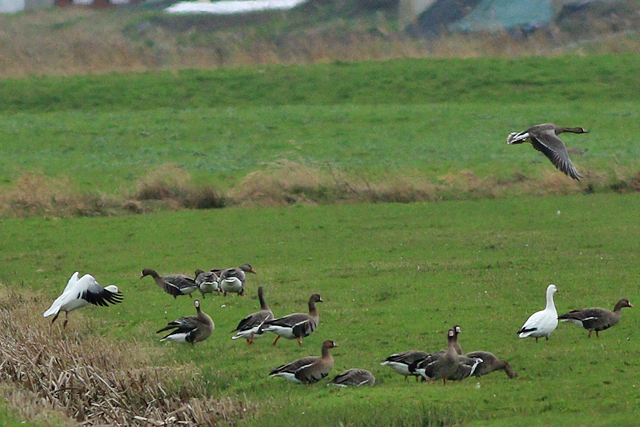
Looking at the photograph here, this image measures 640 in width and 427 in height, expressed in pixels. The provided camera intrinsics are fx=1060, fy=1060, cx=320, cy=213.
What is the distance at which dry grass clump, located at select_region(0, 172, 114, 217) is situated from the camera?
3058 cm

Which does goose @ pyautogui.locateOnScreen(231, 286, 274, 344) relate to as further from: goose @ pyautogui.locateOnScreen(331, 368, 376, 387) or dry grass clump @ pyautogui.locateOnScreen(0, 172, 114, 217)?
dry grass clump @ pyautogui.locateOnScreen(0, 172, 114, 217)

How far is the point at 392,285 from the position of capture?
20328 mm

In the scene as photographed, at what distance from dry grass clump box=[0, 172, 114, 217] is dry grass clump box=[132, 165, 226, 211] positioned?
108 cm

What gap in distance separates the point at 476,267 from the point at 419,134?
1949cm

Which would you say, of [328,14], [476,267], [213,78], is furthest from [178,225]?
[328,14]

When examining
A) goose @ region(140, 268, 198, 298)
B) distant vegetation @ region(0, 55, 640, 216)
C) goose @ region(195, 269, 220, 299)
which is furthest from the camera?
distant vegetation @ region(0, 55, 640, 216)

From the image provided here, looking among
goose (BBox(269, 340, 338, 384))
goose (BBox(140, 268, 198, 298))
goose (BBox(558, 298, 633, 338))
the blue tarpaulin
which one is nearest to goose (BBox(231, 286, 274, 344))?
goose (BBox(269, 340, 338, 384))

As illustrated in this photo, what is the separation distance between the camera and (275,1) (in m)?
79.8

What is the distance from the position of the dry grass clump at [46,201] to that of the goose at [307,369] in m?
17.7

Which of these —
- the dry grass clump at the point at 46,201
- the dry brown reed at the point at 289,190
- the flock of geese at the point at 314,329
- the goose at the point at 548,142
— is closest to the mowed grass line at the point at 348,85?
the dry brown reed at the point at 289,190

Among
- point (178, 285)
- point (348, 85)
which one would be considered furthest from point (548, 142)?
point (348, 85)

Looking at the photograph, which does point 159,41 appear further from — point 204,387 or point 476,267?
point 204,387

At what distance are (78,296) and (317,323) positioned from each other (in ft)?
13.7

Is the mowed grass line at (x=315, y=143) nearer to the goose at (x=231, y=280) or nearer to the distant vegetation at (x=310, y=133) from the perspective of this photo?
the distant vegetation at (x=310, y=133)
